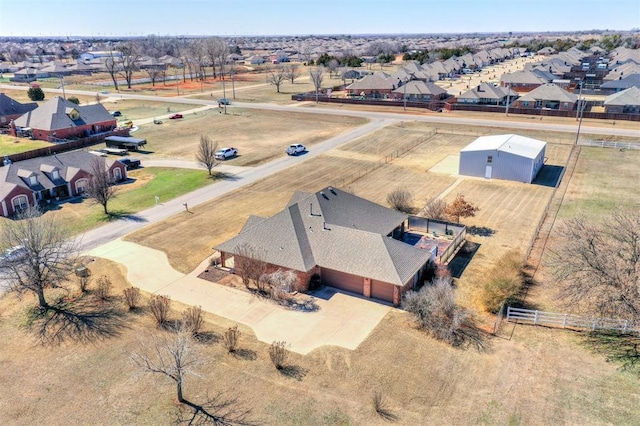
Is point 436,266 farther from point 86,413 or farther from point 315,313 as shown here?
point 86,413

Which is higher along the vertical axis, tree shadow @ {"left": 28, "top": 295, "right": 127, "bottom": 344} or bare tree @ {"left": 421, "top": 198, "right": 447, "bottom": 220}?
bare tree @ {"left": 421, "top": 198, "right": 447, "bottom": 220}

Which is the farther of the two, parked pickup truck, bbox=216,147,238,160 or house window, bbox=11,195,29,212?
parked pickup truck, bbox=216,147,238,160

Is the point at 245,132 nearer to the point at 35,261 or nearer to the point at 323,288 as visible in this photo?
the point at 323,288

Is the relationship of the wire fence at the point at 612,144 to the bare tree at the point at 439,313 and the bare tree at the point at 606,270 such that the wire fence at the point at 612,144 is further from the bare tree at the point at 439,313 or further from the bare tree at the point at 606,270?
the bare tree at the point at 439,313

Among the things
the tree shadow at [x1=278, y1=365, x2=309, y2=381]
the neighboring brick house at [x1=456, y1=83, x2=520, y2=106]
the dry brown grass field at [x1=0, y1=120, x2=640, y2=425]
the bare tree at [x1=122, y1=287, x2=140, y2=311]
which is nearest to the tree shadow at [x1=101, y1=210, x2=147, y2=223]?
the dry brown grass field at [x1=0, y1=120, x2=640, y2=425]

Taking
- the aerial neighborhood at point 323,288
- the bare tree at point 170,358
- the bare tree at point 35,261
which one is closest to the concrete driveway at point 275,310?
the aerial neighborhood at point 323,288

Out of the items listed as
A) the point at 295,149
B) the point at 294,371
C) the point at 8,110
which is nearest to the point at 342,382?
the point at 294,371

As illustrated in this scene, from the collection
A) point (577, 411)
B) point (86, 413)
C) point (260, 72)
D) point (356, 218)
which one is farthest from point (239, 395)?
point (260, 72)

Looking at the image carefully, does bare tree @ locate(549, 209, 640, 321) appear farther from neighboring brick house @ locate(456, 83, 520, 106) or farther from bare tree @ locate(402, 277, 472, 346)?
neighboring brick house @ locate(456, 83, 520, 106)

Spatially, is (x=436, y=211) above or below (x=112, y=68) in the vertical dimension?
below
